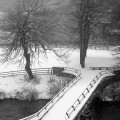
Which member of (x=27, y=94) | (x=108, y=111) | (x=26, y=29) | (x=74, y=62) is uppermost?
(x=26, y=29)

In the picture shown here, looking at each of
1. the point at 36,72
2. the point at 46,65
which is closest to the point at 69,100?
the point at 36,72

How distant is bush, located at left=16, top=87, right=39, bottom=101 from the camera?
113 ft

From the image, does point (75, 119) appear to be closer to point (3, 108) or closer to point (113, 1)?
point (3, 108)

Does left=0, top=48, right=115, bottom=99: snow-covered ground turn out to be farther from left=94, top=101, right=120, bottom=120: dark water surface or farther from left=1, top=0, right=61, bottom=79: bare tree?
left=94, top=101, right=120, bottom=120: dark water surface

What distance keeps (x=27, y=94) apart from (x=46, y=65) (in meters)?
8.00

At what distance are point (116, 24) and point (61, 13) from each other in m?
15.9

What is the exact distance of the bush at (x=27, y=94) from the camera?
34.6m

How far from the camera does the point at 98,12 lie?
36.3m

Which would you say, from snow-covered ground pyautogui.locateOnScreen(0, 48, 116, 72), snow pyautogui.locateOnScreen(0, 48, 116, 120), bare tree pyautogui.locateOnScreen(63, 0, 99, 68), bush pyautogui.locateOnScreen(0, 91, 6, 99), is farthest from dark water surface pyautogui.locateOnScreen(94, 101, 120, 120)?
bush pyautogui.locateOnScreen(0, 91, 6, 99)

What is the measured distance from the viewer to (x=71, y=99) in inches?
1097

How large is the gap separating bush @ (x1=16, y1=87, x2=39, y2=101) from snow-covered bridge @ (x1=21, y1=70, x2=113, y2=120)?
18.8ft

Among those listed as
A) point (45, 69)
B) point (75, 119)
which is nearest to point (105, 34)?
point (45, 69)

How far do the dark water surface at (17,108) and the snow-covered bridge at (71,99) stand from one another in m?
5.07

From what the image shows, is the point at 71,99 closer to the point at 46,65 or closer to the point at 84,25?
the point at 84,25
